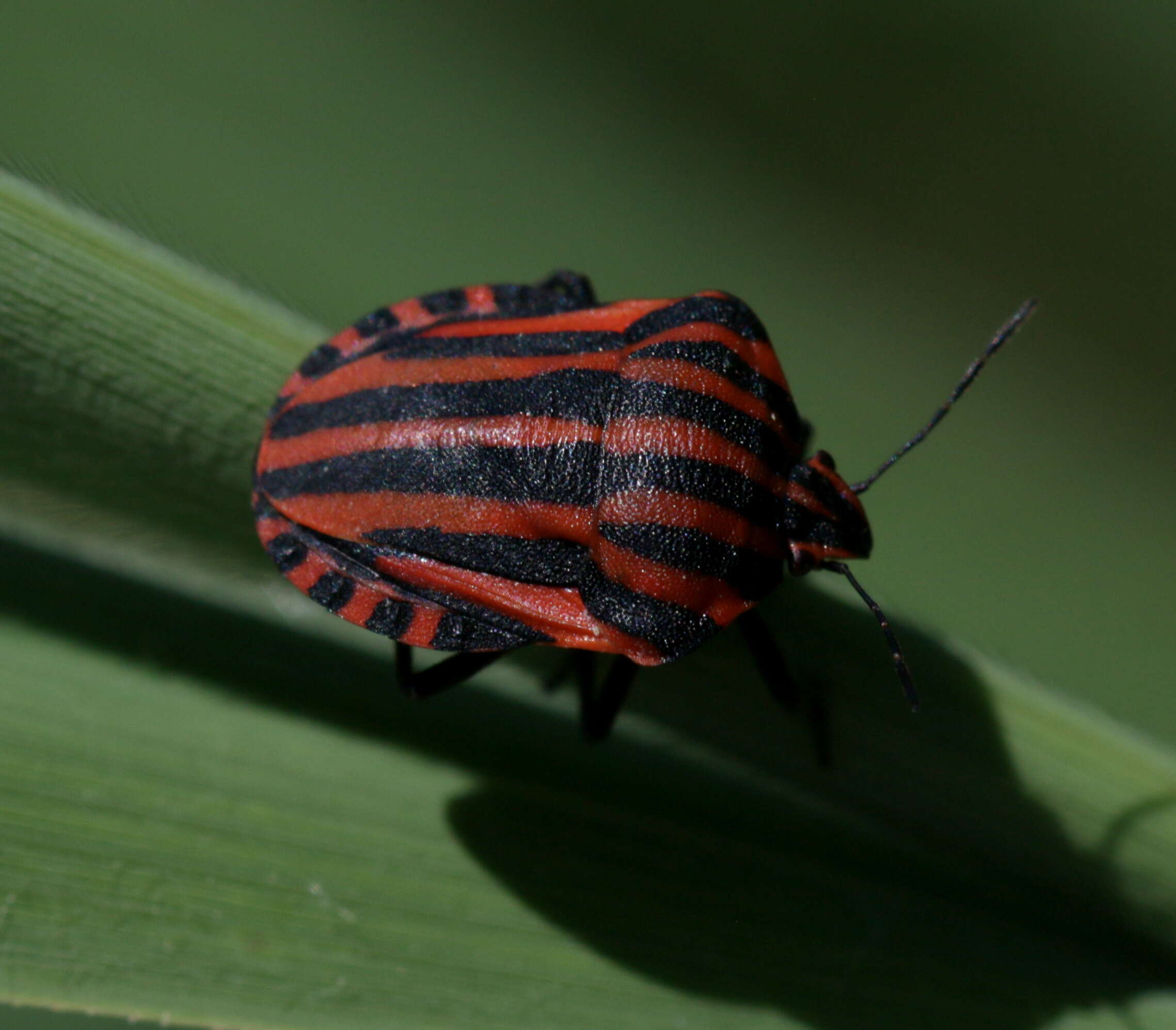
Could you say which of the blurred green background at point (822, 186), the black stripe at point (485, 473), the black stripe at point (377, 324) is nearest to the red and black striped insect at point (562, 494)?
the black stripe at point (485, 473)

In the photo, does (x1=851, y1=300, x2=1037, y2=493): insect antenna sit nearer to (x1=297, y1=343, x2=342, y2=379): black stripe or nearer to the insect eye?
the insect eye

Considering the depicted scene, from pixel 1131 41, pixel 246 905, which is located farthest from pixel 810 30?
pixel 246 905

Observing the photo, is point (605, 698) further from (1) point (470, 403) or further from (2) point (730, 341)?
(2) point (730, 341)

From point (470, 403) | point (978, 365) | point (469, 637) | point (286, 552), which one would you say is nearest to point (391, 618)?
point (469, 637)

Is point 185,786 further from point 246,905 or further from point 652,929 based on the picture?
point 652,929

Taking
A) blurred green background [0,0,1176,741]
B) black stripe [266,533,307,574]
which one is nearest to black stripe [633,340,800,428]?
black stripe [266,533,307,574]

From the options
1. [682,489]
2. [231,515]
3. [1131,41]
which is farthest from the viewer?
[1131,41]

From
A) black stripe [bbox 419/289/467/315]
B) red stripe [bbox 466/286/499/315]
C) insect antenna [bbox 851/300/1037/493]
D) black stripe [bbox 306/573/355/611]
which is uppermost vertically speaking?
insect antenna [bbox 851/300/1037/493]
